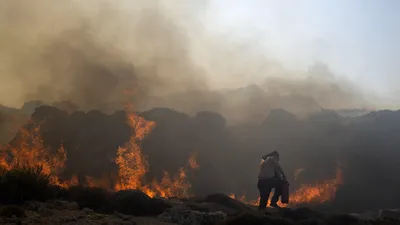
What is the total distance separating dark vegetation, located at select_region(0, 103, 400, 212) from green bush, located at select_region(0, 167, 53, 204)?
823 inches

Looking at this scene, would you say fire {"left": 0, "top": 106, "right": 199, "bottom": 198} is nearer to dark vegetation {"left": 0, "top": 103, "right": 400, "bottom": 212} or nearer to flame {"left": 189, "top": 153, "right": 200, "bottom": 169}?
flame {"left": 189, "top": 153, "right": 200, "bottom": 169}

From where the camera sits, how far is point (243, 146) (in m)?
45.8

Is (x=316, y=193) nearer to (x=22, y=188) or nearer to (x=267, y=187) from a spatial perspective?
(x=267, y=187)

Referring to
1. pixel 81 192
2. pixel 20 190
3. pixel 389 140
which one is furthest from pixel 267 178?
pixel 389 140

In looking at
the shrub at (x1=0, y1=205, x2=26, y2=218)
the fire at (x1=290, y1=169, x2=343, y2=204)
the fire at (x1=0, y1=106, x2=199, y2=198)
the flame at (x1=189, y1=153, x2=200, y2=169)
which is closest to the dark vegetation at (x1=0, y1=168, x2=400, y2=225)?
the shrub at (x1=0, y1=205, x2=26, y2=218)

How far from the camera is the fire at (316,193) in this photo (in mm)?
34500

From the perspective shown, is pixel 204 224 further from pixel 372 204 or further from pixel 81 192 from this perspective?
pixel 372 204

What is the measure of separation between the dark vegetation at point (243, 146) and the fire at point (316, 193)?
27.2 inches

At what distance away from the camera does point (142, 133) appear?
41000 mm

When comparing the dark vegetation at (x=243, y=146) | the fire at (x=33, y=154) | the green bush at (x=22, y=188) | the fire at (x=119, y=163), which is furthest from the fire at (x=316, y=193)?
the green bush at (x=22, y=188)

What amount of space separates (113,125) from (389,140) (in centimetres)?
2860

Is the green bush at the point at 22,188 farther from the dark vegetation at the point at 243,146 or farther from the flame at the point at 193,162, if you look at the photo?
the flame at the point at 193,162

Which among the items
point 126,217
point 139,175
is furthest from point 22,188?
point 139,175

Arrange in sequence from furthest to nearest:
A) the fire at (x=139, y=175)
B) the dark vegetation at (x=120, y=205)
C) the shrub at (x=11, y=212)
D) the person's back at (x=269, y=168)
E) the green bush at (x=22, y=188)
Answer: the fire at (x=139, y=175) → the person's back at (x=269, y=168) → the green bush at (x=22, y=188) → the dark vegetation at (x=120, y=205) → the shrub at (x=11, y=212)
